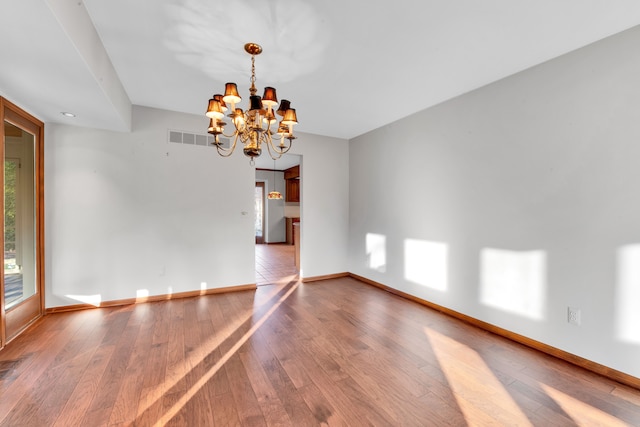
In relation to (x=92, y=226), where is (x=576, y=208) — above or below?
above

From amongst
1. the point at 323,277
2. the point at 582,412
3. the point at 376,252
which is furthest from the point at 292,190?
the point at 582,412

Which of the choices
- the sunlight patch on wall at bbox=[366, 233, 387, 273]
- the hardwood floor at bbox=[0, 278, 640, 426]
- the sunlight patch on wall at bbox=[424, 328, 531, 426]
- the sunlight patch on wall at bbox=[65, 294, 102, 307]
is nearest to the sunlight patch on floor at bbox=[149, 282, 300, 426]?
the hardwood floor at bbox=[0, 278, 640, 426]

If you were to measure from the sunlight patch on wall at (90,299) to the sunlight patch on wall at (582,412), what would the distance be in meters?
4.79

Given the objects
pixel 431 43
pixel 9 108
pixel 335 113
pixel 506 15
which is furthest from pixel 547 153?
pixel 9 108

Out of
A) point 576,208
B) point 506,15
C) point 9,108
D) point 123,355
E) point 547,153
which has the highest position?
point 506,15

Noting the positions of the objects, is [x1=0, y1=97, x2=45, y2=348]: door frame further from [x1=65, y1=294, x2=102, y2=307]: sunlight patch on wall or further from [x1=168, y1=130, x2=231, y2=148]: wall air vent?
[x1=168, y1=130, x2=231, y2=148]: wall air vent

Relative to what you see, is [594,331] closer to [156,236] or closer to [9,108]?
[156,236]

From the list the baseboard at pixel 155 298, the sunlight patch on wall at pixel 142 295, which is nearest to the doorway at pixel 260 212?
the baseboard at pixel 155 298

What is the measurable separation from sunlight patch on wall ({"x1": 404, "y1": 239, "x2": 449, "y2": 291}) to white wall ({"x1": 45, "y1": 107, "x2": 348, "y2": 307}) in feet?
8.10

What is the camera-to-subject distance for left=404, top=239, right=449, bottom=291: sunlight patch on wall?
138 inches

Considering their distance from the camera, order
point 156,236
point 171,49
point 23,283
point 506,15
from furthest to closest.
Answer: point 156,236 < point 23,283 < point 171,49 < point 506,15

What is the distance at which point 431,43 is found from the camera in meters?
2.31

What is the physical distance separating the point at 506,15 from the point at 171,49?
106 inches

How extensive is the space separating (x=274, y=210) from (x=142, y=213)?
641 centimetres
